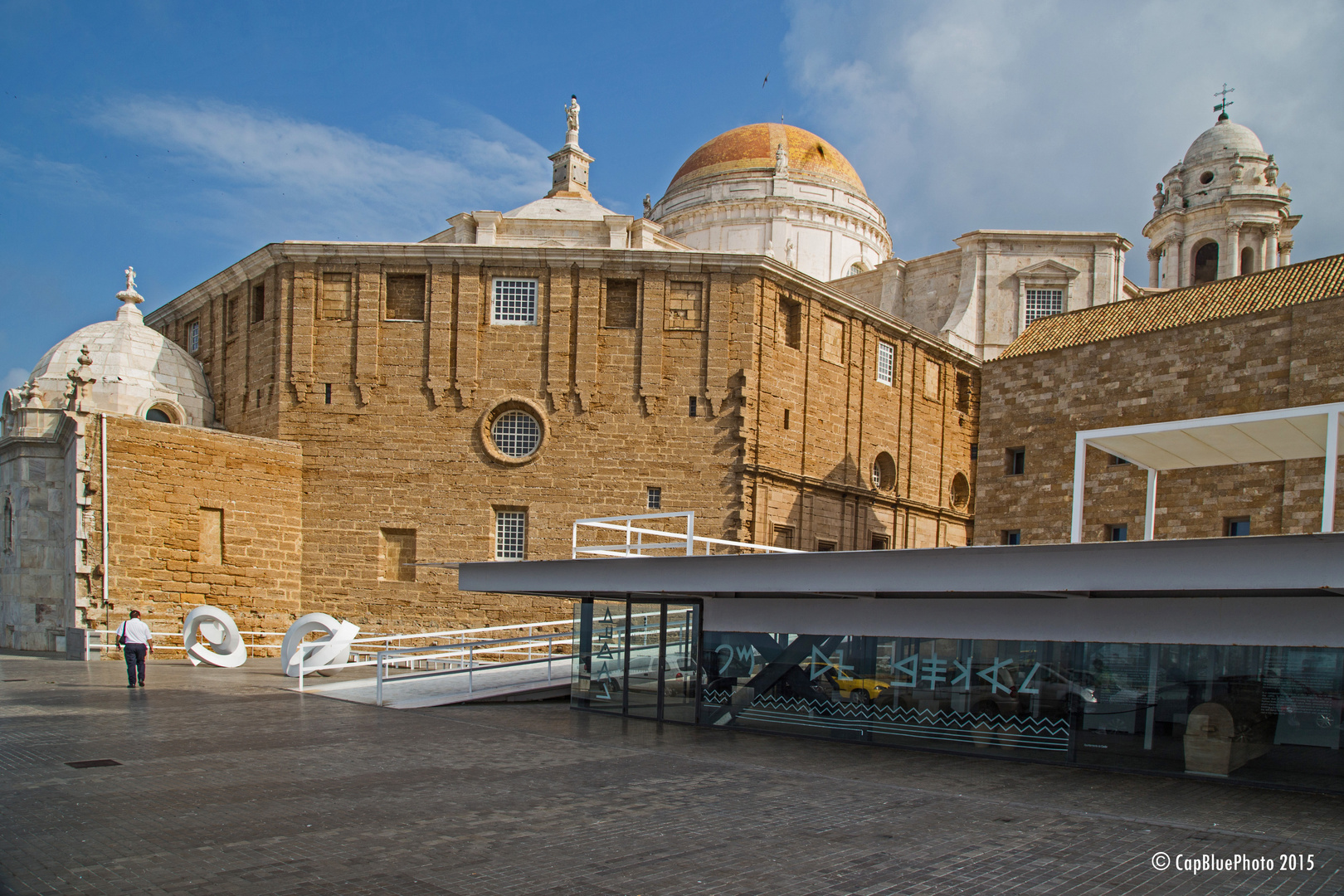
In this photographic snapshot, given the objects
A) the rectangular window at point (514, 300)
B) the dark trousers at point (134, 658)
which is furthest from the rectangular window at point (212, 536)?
the dark trousers at point (134, 658)

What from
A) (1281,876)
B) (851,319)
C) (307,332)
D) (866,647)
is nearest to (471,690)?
(866,647)

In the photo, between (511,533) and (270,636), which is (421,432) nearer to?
(511,533)

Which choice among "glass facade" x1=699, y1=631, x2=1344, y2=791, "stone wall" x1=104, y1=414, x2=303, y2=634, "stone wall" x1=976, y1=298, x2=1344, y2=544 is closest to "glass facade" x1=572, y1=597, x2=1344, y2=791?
"glass facade" x1=699, y1=631, x2=1344, y2=791

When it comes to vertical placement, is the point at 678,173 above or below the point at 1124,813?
above

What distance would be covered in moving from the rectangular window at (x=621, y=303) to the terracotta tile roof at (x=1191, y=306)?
1049 cm

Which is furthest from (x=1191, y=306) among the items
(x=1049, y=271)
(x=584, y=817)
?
(x=584, y=817)

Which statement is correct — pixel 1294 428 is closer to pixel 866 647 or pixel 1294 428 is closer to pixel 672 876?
pixel 866 647

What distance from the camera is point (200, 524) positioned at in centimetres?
2686

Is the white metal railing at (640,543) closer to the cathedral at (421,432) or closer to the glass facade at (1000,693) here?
the glass facade at (1000,693)

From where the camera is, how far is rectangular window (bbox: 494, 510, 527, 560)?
28.4 m

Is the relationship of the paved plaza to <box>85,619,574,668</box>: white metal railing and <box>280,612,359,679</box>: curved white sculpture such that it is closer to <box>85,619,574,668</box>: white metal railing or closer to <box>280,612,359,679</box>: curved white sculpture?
<box>280,612,359,679</box>: curved white sculpture

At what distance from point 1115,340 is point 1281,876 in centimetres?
1878

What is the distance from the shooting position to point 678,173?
59.1 metres

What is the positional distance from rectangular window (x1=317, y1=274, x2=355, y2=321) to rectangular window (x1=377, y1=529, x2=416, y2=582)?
6486 millimetres
